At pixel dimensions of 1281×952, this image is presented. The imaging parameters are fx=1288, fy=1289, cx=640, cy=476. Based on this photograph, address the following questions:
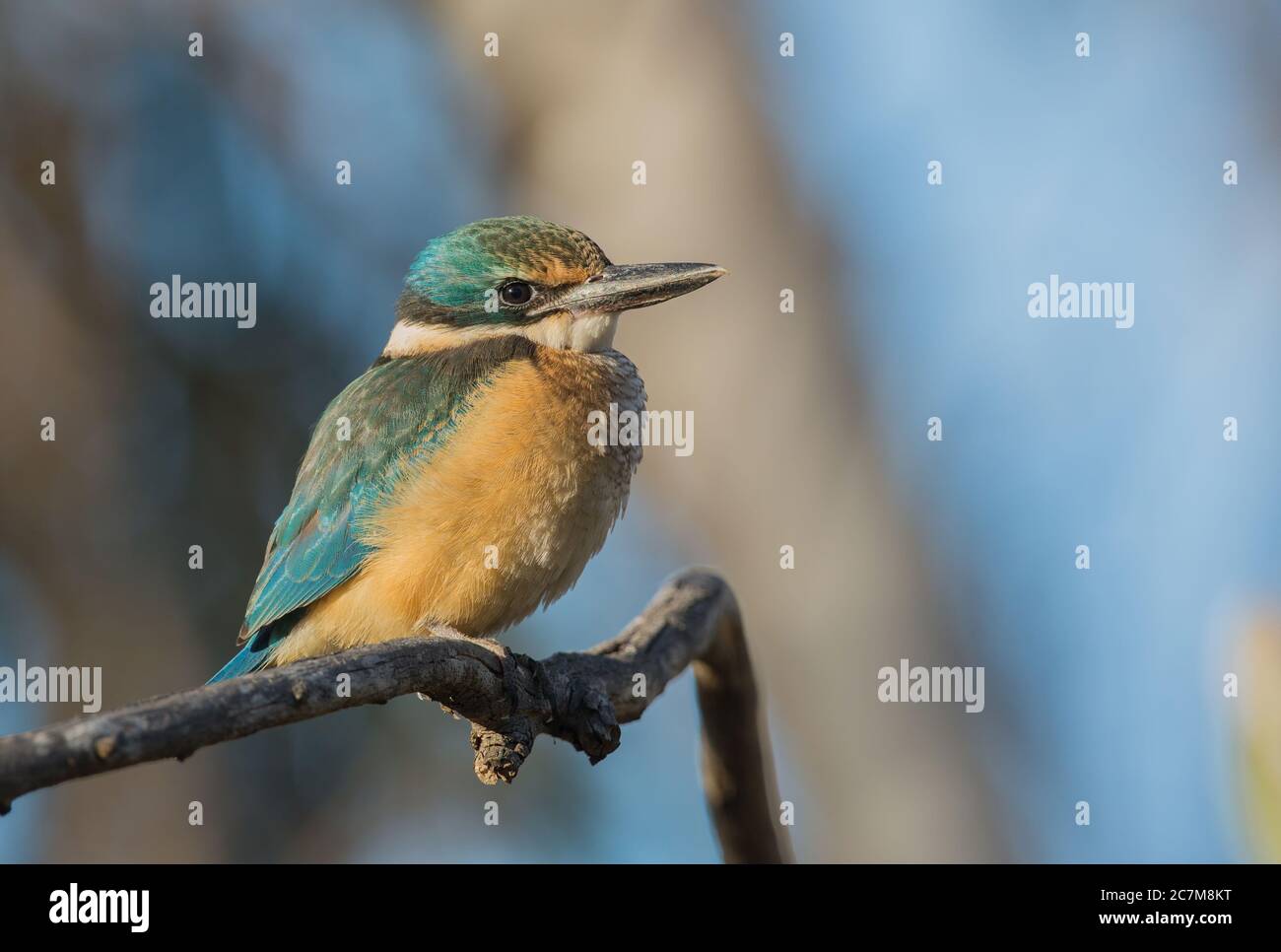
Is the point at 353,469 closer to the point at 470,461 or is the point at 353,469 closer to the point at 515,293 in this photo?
the point at 470,461

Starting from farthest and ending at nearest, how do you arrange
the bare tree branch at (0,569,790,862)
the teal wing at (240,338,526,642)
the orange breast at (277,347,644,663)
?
1. the teal wing at (240,338,526,642)
2. the orange breast at (277,347,644,663)
3. the bare tree branch at (0,569,790,862)

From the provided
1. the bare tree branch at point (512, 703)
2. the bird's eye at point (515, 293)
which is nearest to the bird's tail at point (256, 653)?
the bare tree branch at point (512, 703)

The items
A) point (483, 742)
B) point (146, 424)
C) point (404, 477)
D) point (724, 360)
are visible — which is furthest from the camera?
point (146, 424)

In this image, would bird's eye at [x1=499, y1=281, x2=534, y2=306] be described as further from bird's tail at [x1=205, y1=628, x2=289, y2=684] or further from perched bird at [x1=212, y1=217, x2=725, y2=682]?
bird's tail at [x1=205, y1=628, x2=289, y2=684]

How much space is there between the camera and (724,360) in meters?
6.41

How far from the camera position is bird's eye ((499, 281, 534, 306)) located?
4.23m

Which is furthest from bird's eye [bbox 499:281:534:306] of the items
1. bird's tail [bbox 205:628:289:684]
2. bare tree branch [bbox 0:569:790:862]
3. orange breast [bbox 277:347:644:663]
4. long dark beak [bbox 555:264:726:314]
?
bird's tail [bbox 205:628:289:684]

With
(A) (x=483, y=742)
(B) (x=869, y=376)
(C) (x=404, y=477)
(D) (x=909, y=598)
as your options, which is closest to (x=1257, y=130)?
(B) (x=869, y=376)

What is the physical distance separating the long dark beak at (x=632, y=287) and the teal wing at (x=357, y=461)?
0.27 m

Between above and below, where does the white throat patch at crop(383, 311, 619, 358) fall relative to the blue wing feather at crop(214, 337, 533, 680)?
above

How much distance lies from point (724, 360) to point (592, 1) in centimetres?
213

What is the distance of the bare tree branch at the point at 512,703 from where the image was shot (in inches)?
68.4

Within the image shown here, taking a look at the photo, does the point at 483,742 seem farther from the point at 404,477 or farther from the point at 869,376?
the point at 869,376
